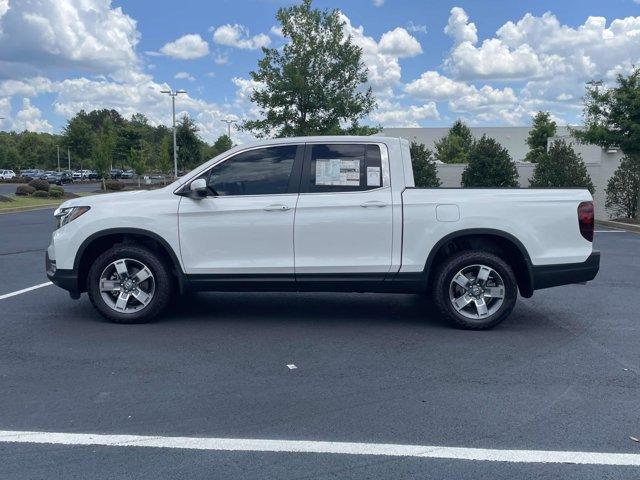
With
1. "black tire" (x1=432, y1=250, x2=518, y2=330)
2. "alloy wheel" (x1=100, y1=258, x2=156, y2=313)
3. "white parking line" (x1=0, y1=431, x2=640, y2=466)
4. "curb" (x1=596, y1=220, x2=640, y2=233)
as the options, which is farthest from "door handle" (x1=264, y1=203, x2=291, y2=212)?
"curb" (x1=596, y1=220, x2=640, y2=233)

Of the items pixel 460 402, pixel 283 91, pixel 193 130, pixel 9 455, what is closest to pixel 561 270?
pixel 460 402

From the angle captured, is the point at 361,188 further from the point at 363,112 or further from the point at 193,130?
the point at 193,130

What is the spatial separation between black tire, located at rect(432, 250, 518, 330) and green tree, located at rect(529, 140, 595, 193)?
17.5m

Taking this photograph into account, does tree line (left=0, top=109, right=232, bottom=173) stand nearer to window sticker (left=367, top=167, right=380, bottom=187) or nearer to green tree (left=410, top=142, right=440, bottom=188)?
A: green tree (left=410, top=142, right=440, bottom=188)

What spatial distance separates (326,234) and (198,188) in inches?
53.5

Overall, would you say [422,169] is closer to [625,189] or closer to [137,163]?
[625,189]

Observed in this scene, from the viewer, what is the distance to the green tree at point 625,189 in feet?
72.4

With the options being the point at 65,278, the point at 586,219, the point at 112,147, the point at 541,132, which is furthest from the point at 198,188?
the point at 541,132

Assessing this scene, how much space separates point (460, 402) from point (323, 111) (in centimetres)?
2297

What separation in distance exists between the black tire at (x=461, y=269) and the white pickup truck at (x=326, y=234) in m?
0.01

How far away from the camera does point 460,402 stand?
16.2ft

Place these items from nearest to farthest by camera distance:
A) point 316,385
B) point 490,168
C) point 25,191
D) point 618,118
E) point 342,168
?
1. point 316,385
2. point 342,168
3. point 618,118
4. point 490,168
5. point 25,191

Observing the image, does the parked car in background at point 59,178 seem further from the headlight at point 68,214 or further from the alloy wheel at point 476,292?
the alloy wheel at point 476,292

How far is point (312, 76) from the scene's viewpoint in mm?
→ 26688
